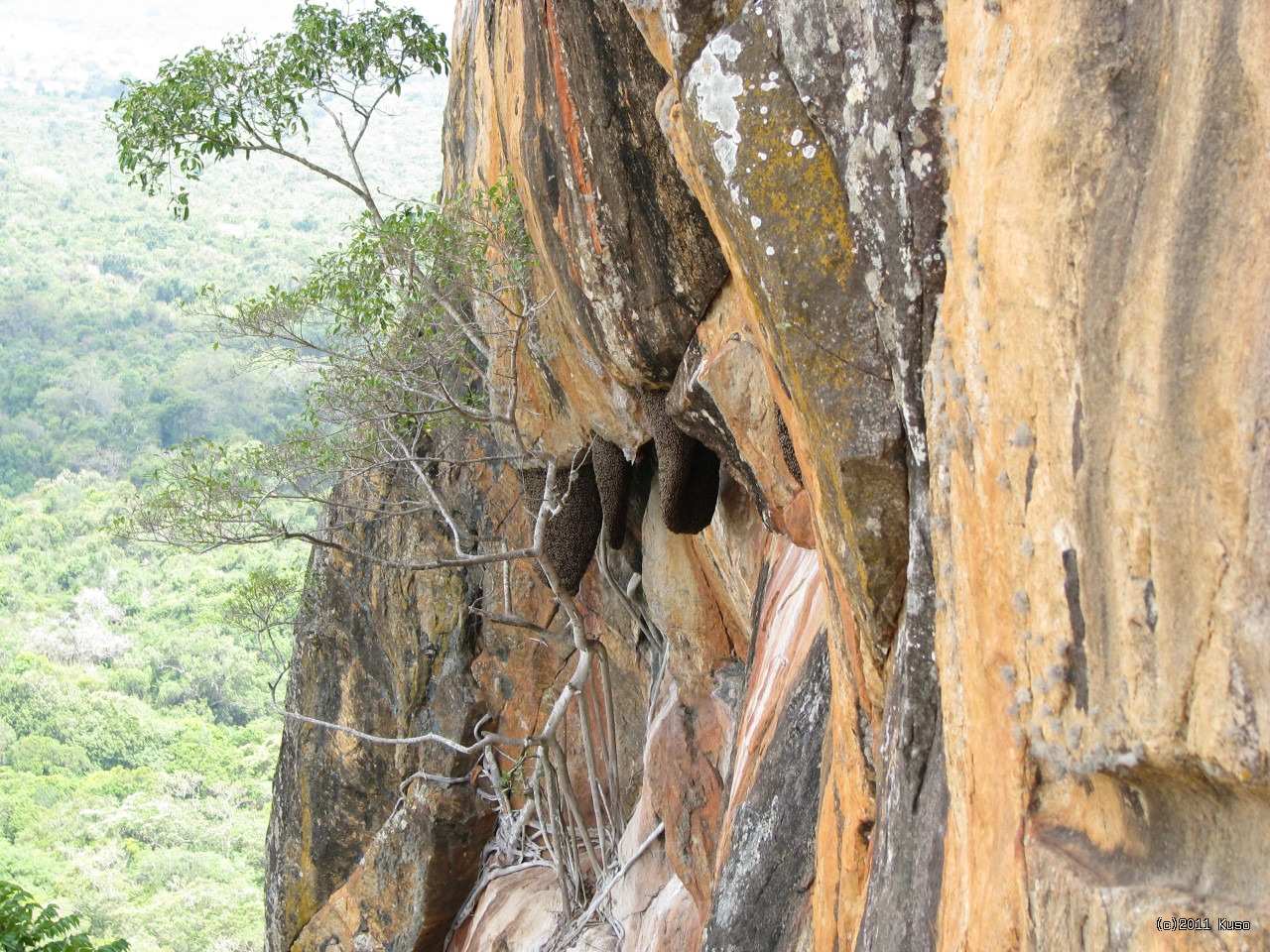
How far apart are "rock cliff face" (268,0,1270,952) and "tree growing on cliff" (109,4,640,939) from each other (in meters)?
1.76

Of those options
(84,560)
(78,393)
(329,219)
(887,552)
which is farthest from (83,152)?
(887,552)

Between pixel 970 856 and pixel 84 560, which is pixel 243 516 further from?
pixel 84 560

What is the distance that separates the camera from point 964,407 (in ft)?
9.75

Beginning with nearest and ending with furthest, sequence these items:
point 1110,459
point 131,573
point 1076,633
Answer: point 1110,459 → point 1076,633 → point 131,573

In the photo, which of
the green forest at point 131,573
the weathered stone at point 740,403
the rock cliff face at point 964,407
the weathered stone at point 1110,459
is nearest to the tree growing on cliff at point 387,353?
the green forest at point 131,573

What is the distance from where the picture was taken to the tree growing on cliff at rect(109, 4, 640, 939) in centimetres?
911

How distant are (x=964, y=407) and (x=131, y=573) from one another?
43.0 m

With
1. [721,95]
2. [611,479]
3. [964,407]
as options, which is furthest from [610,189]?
[964,407]

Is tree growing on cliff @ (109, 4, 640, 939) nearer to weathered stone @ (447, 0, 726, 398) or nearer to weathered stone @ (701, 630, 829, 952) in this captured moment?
weathered stone @ (447, 0, 726, 398)

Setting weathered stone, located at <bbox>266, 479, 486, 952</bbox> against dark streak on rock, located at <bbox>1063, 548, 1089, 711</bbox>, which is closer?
dark streak on rock, located at <bbox>1063, 548, 1089, 711</bbox>

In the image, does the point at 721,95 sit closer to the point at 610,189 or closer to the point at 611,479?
the point at 610,189

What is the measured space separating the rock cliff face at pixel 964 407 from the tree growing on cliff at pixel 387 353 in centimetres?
176

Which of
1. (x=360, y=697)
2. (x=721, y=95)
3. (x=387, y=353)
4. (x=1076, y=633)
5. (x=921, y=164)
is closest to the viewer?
(x=1076, y=633)

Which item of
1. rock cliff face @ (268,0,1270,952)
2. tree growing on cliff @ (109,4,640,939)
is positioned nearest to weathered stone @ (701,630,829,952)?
rock cliff face @ (268,0,1270,952)
